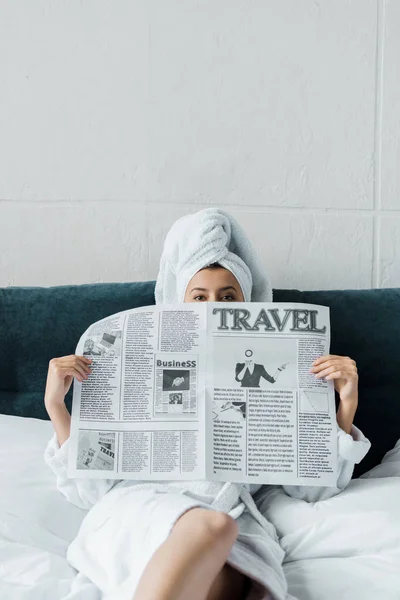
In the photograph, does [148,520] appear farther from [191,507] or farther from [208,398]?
[208,398]

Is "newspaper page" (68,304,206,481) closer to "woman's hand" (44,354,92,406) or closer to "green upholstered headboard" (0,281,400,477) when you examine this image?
"woman's hand" (44,354,92,406)

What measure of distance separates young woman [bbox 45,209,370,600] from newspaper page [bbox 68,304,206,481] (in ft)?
0.12

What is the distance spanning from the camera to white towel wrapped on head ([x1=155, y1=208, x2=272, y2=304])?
1.45 metres

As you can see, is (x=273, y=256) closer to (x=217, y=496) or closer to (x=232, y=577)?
(x=217, y=496)

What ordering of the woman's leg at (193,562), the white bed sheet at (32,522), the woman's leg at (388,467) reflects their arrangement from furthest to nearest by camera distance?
1. the woman's leg at (388,467)
2. the white bed sheet at (32,522)
3. the woman's leg at (193,562)

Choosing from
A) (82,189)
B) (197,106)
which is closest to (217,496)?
(82,189)

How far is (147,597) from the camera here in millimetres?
883

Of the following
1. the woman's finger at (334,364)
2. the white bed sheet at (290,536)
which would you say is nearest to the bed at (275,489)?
the white bed sheet at (290,536)

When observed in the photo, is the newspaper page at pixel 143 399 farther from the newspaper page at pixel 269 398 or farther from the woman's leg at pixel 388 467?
the woman's leg at pixel 388 467

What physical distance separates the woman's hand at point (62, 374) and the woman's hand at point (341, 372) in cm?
44

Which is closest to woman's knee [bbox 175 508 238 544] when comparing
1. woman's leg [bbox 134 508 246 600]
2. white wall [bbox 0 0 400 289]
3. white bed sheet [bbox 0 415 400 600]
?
woman's leg [bbox 134 508 246 600]

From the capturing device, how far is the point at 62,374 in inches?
49.7

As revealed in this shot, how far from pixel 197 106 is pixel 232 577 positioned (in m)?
1.18

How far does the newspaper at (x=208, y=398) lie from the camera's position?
125 centimetres
